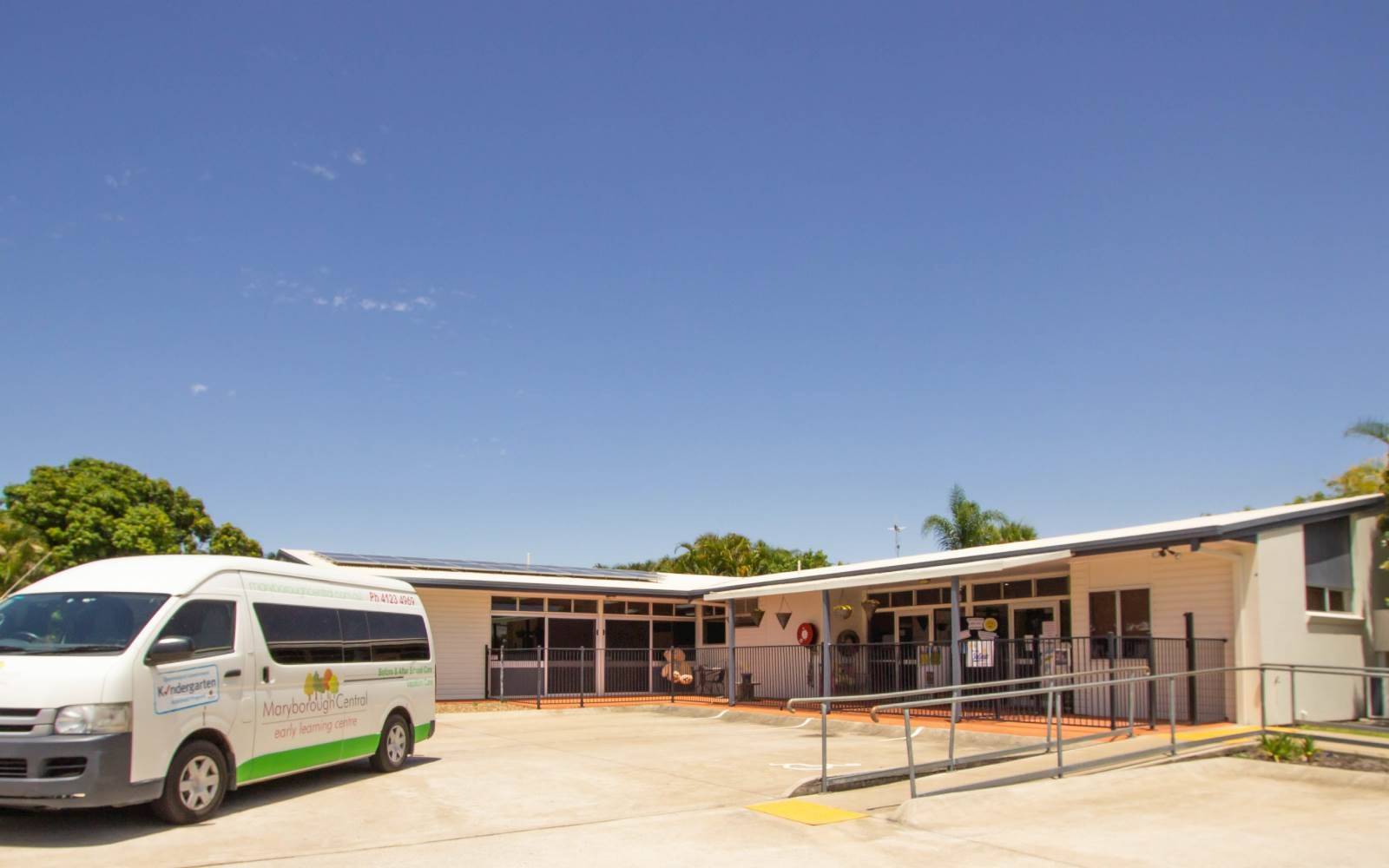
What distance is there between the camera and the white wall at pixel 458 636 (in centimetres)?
2409

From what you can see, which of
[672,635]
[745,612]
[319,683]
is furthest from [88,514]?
[319,683]

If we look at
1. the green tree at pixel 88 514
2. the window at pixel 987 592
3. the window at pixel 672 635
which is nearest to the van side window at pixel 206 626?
the window at pixel 987 592

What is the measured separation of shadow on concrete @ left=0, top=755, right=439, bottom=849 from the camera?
7.98 m

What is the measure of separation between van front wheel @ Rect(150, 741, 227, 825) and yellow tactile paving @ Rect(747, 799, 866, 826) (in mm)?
4744

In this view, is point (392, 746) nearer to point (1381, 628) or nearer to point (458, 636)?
point (458, 636)

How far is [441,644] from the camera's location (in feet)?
79.3

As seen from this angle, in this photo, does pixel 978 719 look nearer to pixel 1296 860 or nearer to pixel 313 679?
pixel 1296 860

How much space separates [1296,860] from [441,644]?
19.4 metres

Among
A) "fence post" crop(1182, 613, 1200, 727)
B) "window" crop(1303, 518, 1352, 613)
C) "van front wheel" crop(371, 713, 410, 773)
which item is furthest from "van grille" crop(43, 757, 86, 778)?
"window" crop(1303, 518, 1352, 613)

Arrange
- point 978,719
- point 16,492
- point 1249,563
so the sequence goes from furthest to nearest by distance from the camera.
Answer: point 16,492 → point 978,719 → point 1249,563

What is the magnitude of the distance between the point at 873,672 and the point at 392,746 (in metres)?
12.6

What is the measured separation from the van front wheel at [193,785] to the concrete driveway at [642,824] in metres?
0.14

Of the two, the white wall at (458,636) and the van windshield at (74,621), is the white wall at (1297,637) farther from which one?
the white wall at (458,636)

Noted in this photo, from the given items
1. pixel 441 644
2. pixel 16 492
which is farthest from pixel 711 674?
pixel 16 492
